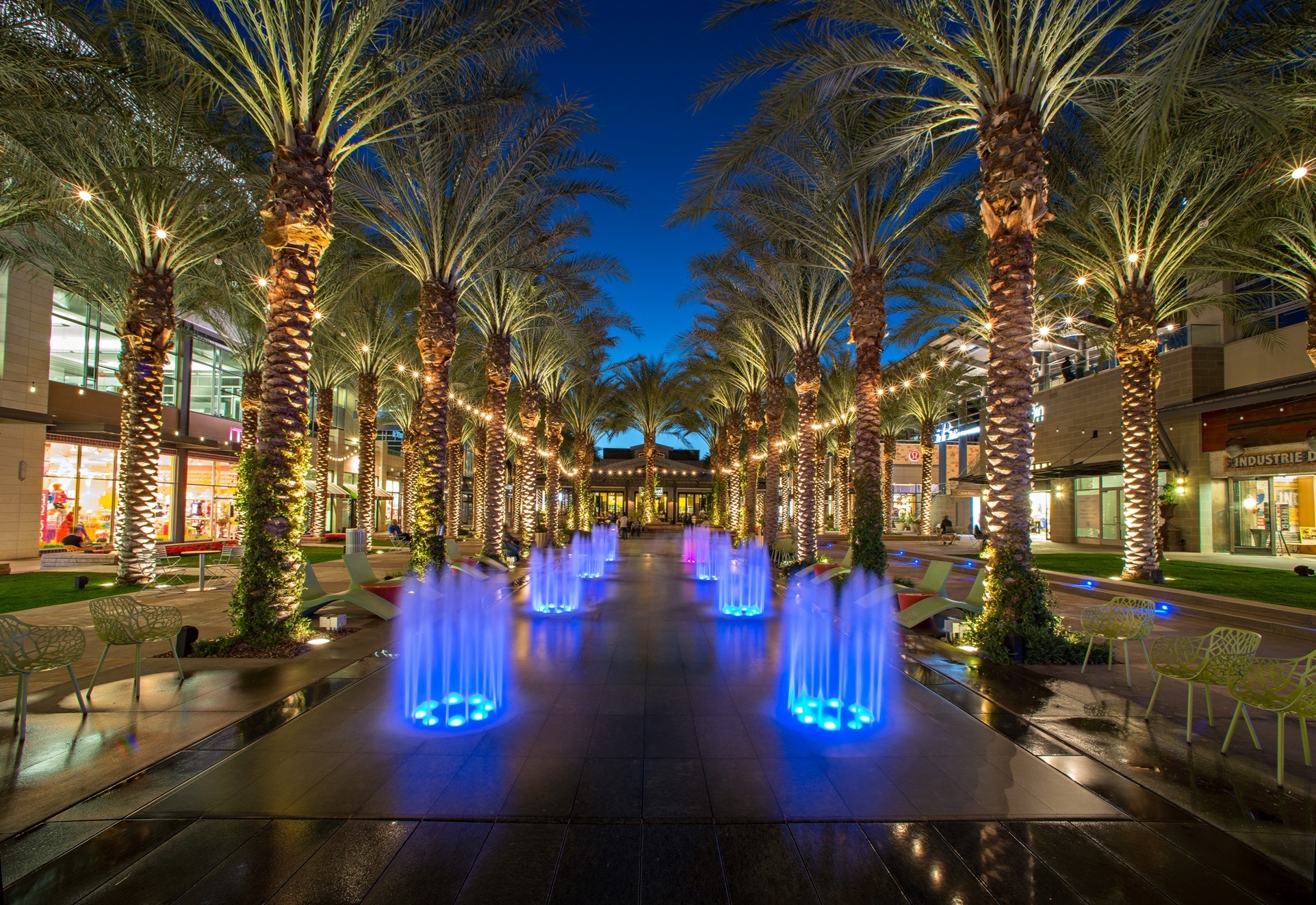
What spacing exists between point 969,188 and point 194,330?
2915cm

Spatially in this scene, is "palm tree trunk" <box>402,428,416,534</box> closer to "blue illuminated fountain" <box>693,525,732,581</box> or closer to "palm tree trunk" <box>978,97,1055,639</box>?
"blue illuminated fountain" <box>693,525,732,581</box>

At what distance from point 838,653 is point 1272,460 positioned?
72.6 ft

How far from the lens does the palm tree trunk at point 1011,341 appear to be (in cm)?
842

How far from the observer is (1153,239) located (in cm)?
1370

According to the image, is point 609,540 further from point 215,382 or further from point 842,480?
point 215,382

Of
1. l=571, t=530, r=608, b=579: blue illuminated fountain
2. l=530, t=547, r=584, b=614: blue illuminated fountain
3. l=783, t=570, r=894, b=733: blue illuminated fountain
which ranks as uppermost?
l=783, t=570, r=894, b=733: blue illuminated fountain

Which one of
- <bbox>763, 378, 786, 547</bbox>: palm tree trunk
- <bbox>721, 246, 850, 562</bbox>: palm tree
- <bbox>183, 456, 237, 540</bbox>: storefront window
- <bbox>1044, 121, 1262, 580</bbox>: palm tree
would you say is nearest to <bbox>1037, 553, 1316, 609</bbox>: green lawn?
<bbox>1044, 121, 1262, 580</bbox>: palm tree

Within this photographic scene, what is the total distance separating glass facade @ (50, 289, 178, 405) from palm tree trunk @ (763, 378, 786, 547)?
21856 mm

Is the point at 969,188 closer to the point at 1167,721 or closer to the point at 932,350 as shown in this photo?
the point at 1167,721

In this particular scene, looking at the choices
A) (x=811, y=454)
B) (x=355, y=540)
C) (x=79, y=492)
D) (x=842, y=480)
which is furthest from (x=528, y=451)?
(x=842, y=480)

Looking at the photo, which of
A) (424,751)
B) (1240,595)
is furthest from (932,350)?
(424,751)

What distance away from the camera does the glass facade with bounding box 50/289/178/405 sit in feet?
70.4

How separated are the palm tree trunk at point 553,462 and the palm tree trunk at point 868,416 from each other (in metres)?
13.6

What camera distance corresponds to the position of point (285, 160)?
344 inches
